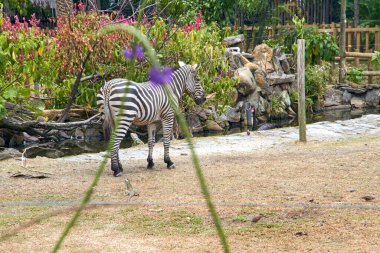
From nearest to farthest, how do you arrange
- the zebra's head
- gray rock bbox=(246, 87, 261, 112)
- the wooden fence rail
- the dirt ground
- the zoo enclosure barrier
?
the dirt ground < the zebra's head < gray rock bbox=(246, 87, 261, 112) < the zoo enclosure barrier < the wooden fence rail

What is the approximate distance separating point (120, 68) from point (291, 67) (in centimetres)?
720

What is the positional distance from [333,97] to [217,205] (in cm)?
1304

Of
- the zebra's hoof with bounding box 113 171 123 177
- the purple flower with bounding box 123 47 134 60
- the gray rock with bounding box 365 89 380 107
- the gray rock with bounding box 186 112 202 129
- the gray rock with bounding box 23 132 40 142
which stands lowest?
the gray rock with bounding box 365 89 380 107

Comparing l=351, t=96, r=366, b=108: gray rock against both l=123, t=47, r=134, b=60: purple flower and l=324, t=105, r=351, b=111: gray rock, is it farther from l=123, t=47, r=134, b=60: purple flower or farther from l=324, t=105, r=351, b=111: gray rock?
l=123, t=47, r=134, b=60: purple flower

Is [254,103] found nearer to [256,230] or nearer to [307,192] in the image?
[307,192]

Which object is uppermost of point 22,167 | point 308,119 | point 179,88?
point 179,88

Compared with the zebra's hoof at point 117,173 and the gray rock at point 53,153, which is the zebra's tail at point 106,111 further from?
the gray rock at point 53,153

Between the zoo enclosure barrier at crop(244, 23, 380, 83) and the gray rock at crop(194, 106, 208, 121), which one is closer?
the gray rock at crop(194, 106, 208, 121)

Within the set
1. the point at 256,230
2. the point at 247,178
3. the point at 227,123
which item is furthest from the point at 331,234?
the point at 227,123

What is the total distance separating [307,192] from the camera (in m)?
6.43

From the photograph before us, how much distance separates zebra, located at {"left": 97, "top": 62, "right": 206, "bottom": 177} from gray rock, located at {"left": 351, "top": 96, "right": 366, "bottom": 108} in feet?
32.9

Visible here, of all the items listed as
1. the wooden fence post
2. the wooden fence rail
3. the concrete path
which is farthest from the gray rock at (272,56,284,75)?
the wooden fence post

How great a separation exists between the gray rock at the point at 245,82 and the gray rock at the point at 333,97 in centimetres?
259

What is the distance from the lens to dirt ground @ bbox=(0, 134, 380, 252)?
4.89m
